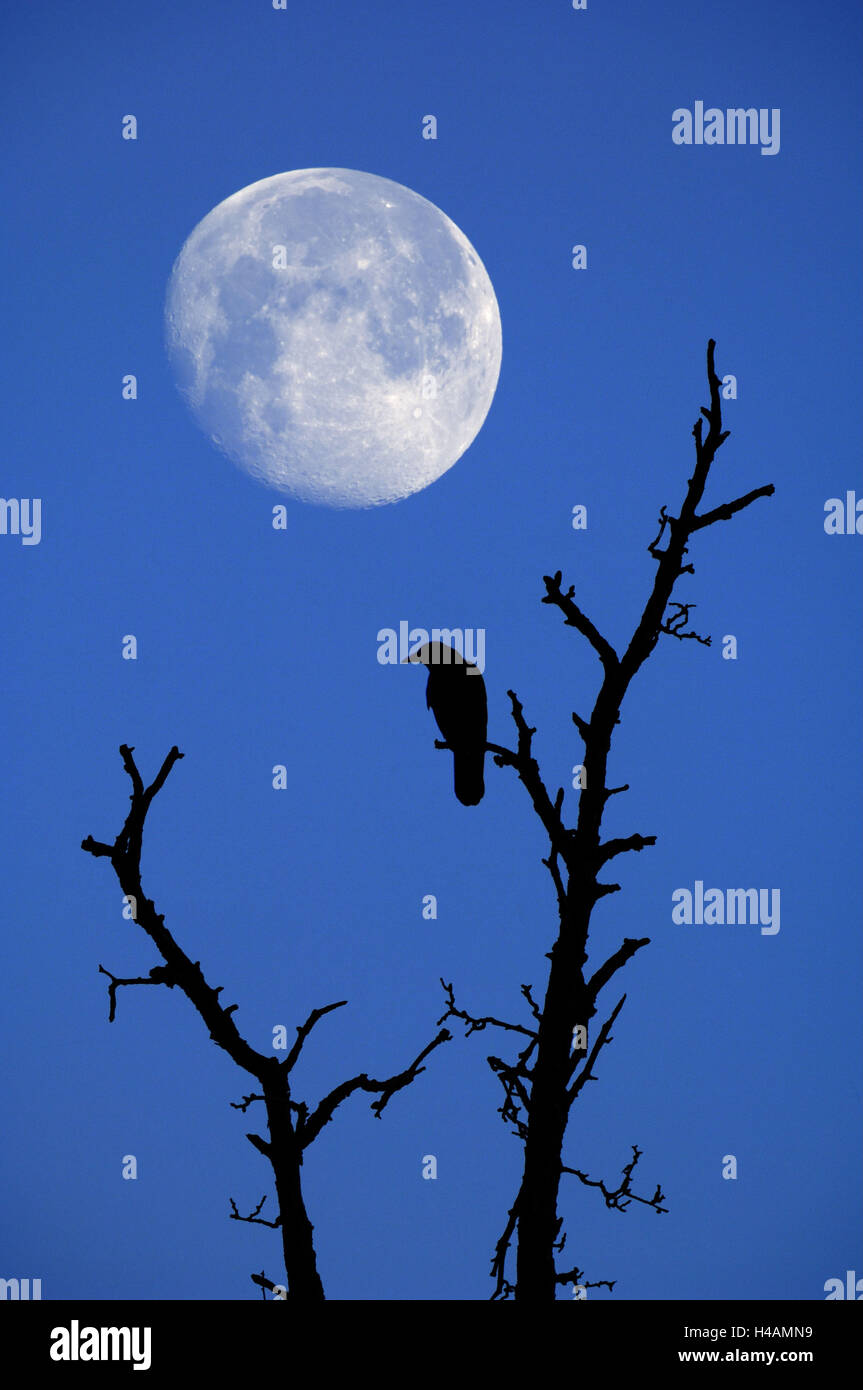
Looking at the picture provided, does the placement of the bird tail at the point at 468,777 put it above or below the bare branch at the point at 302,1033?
above

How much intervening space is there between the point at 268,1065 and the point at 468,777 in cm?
193

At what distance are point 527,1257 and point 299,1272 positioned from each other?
1056mm

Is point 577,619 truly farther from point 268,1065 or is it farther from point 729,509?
point 268,1065

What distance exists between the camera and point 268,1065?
504 cm

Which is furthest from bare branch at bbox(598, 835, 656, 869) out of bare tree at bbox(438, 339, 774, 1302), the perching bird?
the perching bird

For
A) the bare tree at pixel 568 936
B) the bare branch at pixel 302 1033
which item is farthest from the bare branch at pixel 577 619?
the bare branch at pixel 302 1033

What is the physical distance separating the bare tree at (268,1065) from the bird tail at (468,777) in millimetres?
1456

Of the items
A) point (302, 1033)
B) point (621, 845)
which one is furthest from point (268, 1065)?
point (621, 845)

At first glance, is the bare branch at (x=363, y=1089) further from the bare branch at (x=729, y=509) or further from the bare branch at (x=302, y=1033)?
the bare branch at (x=729, y=509)

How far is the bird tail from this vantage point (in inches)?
246

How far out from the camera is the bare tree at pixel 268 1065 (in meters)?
4.66

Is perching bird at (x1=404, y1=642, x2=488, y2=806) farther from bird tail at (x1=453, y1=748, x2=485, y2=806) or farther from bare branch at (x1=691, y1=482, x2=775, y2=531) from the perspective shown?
bare branch at (x1=691, y1=482, x2=775, y2=531)

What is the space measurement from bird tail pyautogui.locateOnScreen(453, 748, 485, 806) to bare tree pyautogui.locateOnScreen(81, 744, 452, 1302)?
1.46 metres
